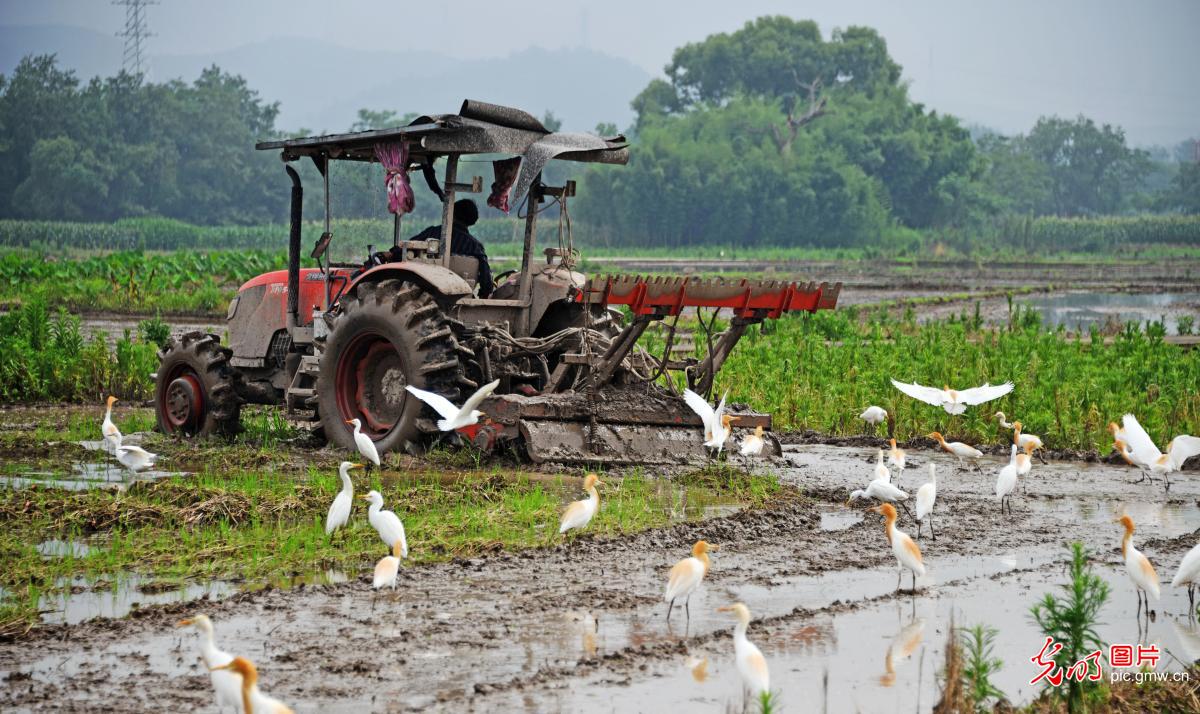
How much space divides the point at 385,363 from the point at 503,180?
6.05ft

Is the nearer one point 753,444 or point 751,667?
point 751,667

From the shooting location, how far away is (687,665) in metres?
5.88

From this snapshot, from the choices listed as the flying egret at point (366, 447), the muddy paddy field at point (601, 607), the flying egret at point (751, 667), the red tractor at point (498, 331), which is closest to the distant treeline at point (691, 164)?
the red tractor at point (498, 331)

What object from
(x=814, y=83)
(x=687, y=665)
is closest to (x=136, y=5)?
(x=814, y=83)

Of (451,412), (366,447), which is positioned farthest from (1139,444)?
(366,447)

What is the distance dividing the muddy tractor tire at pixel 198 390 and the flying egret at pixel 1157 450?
7.77 meters

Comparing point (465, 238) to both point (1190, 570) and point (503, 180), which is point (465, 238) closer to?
point (503, 180)

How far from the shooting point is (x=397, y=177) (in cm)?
1105

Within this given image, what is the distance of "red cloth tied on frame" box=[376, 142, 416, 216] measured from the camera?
10938mm

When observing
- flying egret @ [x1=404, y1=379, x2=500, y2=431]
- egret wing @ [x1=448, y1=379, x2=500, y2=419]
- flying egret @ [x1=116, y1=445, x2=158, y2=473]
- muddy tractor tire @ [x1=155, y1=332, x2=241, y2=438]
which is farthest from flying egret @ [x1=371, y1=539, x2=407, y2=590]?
muddy tractor tire @ [x1=155, y1=332, x2=241, y2=438]

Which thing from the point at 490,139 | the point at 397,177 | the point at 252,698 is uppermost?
the point at 490,139

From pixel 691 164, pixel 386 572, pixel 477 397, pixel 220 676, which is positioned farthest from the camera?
pixel 691 164

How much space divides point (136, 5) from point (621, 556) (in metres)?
119

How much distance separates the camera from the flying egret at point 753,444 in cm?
1037
